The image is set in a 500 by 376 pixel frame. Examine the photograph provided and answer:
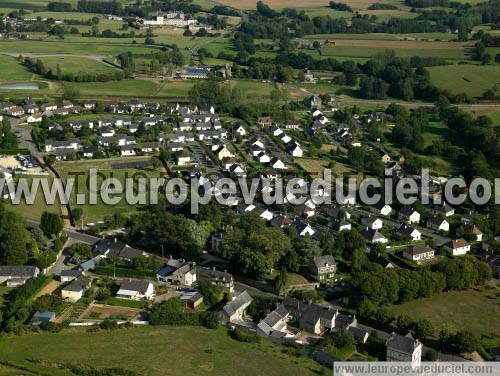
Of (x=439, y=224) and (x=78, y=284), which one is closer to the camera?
(x=78, y=284)

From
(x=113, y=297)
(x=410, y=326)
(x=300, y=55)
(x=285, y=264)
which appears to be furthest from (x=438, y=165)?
(x=300, y=55)

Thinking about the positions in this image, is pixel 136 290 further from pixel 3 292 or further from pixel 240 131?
pixel 240 131

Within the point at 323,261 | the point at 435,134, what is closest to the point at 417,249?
the point at 323,261

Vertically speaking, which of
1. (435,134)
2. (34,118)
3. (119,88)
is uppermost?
(119,88)

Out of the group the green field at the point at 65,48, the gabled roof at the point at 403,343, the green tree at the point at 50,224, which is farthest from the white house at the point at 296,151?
the green field at the point at 65,48

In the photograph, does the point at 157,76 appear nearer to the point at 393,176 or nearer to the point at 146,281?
the point at 393,176

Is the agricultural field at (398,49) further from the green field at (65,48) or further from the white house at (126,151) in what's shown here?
the white house at (126,151)
